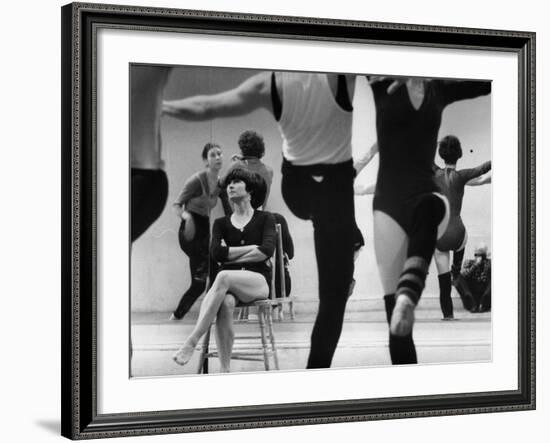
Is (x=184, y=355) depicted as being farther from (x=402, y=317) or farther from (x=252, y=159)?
(x=402, y=317)

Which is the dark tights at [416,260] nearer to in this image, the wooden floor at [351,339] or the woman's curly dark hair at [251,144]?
the wooden floor at [351,339]

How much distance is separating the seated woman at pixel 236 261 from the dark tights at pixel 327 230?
196 mm

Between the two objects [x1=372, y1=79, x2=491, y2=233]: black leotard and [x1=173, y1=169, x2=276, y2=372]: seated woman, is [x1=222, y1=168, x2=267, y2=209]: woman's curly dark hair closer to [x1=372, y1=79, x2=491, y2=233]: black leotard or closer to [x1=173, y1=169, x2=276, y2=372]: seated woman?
[x1=173, y1=169, x2=276, y2=372]: seated woman

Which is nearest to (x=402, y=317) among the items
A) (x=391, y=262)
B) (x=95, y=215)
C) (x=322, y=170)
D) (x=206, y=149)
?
(x=391, y=262)

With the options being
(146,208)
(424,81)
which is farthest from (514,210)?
(146,208)

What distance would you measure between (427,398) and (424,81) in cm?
164

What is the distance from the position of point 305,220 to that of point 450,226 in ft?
2.71

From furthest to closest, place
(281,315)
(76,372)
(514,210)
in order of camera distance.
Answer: (514,210) → (281,315) → (76,372)

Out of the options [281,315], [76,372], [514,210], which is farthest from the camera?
[514,210]

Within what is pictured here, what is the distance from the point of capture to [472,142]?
720 cm

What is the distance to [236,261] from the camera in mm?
6723

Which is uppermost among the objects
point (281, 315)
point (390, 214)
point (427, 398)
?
point (390, 214)

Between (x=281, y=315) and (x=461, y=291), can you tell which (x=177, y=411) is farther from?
(x=461, y=291)

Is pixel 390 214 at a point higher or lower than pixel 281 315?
higher
